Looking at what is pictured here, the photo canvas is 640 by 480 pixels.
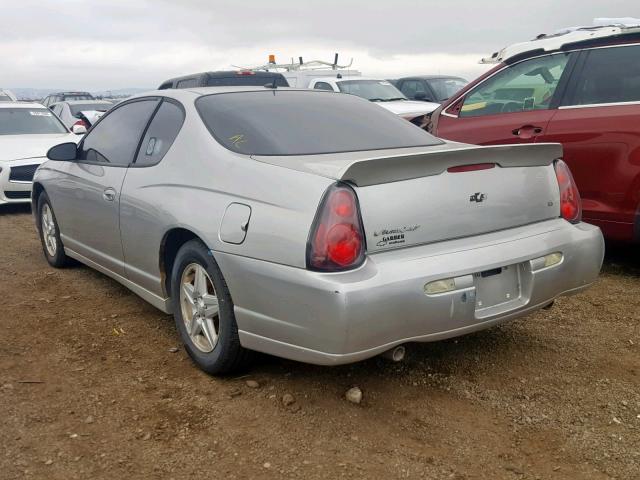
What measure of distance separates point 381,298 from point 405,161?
1.98ft

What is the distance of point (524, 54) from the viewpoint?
5.42 metres

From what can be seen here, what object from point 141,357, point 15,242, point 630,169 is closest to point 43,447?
point 141,357

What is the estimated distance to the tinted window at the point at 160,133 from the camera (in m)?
3.74

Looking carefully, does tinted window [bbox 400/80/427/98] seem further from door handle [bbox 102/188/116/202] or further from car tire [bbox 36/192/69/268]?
door handle [bbox 102/188/116/202]

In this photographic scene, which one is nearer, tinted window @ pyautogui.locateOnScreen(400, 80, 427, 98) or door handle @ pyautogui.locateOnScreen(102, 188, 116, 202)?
door handle @ pyautogui.locateOnScreen(102, 188, 116, 202)

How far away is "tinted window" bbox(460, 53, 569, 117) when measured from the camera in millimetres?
5227

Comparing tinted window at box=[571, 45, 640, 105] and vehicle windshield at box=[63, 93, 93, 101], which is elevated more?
tinted window at box=[571, 45, 640, 105]

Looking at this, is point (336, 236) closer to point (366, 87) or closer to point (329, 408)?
point (329, 408)

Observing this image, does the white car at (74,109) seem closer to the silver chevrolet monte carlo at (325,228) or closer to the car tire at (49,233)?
the car tire at (49,233)

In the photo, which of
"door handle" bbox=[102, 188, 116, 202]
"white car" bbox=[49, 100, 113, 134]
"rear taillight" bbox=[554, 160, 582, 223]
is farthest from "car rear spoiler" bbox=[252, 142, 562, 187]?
"white car" bbox=[49, 100, 113, 134]

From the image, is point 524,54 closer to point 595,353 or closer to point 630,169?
point 630,169

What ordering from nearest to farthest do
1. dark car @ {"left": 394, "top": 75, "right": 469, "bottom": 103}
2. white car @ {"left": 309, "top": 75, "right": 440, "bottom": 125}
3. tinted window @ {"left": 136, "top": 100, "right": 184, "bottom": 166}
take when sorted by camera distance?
1. tinted window @ {"left": 136, "top": 100, "right": 184, "bottom": 166}
2. white car @ {"left": 309, "top": 75, "right": 440, "bottom": 125}
3. dark car @ {"left": 394, "top": 75, "right": 469, "bottom": 103}

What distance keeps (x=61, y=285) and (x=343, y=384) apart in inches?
108

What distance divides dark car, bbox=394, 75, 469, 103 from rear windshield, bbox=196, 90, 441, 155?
33.4 feet
